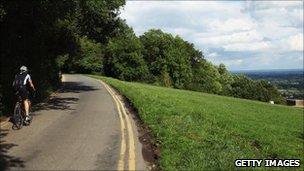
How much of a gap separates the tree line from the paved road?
272 centimetres

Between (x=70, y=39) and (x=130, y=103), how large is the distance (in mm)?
10546

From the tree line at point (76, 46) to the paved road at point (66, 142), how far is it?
272 cm

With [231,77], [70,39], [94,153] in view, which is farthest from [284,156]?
[231,77]

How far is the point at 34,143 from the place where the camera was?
13.6m

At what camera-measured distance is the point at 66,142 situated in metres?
13.8

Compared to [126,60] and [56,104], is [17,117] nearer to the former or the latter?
[56,104]

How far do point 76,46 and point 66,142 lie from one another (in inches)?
922

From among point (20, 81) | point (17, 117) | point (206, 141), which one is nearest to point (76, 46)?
point (20, 81)

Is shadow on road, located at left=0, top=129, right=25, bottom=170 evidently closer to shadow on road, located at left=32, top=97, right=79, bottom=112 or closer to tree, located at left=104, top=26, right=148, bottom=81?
shadow on road, located at left=32, top=97, right=79, bottom=112

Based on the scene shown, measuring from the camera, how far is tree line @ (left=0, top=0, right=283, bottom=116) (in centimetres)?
2058

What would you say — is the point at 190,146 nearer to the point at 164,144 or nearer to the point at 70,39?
the point at 164,144

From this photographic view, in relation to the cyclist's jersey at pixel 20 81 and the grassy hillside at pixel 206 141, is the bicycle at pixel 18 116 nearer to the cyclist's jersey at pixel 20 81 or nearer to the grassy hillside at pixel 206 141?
Result: the cyclist's jersey at pixel 20 81

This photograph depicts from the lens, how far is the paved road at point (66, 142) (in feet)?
36.9

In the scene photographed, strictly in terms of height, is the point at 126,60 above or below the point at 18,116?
above
